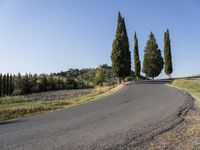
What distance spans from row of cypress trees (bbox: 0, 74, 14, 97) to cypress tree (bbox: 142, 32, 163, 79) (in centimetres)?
2622

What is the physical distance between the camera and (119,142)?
9.53m

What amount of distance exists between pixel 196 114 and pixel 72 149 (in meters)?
7.72

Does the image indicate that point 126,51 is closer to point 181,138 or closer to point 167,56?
point 167,56

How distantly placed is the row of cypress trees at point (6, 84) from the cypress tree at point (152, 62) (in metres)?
26.2

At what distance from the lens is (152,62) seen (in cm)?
7081

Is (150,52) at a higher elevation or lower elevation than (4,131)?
higher

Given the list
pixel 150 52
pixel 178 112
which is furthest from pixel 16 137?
pixel 150 52

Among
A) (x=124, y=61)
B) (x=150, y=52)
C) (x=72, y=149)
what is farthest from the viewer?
(x=150, y=52)

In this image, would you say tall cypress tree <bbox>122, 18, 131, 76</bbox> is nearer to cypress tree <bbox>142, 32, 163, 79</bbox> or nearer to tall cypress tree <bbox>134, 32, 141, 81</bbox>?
tall cypress tree <bbox>134, 32, 141, 81</bbox>

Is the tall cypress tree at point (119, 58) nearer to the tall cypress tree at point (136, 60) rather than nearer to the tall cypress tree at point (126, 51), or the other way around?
the tall cypress tree at point (126, 51)

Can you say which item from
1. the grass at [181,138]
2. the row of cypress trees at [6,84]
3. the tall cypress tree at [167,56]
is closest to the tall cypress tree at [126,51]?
the tall cypress tree at [167,56]

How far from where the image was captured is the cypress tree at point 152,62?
7062 centimetres

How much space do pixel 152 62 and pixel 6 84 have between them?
28.9 m

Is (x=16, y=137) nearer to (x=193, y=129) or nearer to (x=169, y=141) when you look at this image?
(x=169, y=141)
